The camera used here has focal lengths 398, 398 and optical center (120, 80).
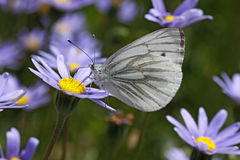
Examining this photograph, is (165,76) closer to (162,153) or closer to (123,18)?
(162,153)

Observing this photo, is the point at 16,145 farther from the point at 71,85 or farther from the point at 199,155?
the point at 199,155

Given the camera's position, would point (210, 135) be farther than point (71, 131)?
No

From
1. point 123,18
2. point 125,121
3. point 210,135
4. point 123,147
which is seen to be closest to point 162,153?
point 123,147

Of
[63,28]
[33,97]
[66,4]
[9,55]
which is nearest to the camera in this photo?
[33,97]

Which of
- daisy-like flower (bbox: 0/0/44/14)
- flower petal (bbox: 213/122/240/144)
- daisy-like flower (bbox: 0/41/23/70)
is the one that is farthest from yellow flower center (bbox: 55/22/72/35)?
flower petal (bbox: 213/122/240/144)

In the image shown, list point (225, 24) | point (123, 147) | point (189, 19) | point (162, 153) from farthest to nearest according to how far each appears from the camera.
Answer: point (225, 24), point (162, 153), point (123, 147), point (189, 19)

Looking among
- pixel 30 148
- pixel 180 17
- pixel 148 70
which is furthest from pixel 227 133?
pixel 30 148
